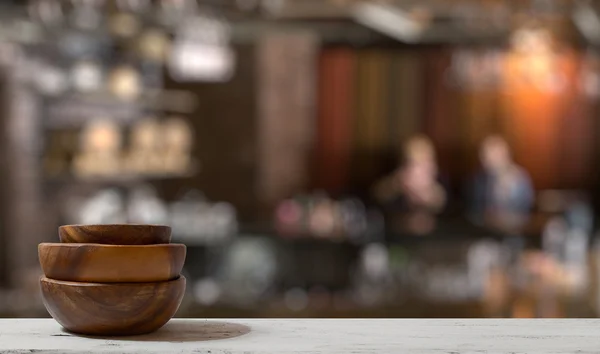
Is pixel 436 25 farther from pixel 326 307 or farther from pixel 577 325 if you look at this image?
pixel 577 325

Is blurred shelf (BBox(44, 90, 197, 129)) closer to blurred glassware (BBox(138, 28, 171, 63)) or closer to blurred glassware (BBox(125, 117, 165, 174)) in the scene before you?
blurred glassware (BBox(125, 117, 165, 174))

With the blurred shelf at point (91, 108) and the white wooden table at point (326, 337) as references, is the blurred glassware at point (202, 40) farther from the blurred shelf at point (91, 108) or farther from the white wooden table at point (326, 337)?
the white wooden table at point (326, 337)

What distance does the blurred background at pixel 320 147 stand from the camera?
4.75 m

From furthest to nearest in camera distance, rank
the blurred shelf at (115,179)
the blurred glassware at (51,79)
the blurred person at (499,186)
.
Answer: the blurred person at (499,186), the blurred shelf at (115,179), the blurred glassware at (51,79)

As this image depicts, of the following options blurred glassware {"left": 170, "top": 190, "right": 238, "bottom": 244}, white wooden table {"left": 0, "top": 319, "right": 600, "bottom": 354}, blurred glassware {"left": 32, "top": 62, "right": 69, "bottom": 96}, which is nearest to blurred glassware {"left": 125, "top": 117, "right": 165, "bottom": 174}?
blurred glassware {"left": 170, "top": 190, "right": 238, "bottom": 244}

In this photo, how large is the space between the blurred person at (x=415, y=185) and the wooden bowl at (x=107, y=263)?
5.27 m

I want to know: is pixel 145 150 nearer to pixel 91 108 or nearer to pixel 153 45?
pixel 91 108

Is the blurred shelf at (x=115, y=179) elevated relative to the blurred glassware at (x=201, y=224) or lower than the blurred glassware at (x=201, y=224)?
elevated

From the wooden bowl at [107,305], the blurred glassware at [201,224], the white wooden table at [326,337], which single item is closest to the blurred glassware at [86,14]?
the blurred glassware at [201,224]

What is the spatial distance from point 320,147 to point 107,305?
601 cm

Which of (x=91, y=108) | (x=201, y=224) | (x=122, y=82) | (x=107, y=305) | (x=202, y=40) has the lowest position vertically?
(x=201, y=224)

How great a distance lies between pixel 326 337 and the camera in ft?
3.22

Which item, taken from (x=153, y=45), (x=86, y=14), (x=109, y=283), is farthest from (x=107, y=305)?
(x=153, y=45)

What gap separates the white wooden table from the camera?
91 cm
